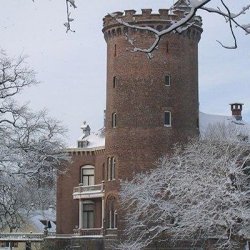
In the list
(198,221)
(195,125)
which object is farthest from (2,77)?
(195,125)

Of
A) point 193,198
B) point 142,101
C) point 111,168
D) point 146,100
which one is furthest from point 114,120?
point 193,198

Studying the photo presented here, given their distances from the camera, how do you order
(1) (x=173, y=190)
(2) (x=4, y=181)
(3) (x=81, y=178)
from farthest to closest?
(3) (x=81, y=178) < (1) (x=173, y=190) < (2) (x=4, y=181)

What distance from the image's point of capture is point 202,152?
43.7m

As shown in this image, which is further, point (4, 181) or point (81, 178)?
point (81, 178)

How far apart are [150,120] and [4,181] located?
19.9 m

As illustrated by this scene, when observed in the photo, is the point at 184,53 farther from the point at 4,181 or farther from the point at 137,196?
the point at 4,181

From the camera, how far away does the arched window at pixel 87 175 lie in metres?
56.2

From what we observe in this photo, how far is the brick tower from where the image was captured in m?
48.8

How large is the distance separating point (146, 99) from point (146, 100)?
7 cm

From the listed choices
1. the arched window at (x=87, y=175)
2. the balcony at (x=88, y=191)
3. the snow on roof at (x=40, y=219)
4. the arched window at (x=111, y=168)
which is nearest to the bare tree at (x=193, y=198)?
the arched window at (x=111, y=168)

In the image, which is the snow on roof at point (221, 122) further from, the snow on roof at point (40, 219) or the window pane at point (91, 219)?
the snow on roof at point (40, 219)

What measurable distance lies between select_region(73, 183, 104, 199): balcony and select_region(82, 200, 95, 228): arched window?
699 millimetres

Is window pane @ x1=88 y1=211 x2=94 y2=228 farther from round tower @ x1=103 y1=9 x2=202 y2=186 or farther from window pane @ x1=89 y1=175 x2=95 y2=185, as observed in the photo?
round tower @ x1=103 y1=9 x2=202 y2=186

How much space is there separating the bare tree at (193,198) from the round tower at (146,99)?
1.98 metres
